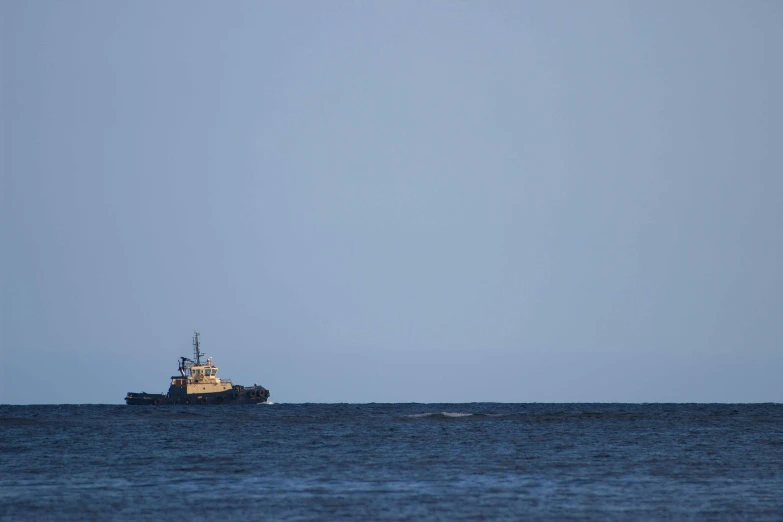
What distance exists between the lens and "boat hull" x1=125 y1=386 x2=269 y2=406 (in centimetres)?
13688

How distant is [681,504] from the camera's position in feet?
104

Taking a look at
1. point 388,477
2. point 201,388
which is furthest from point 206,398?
point 388,477

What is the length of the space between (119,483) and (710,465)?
82.6 feet

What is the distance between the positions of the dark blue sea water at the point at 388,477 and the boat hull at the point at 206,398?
68752 mm

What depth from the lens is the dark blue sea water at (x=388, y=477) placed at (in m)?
30.6

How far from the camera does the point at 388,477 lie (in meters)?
39.4

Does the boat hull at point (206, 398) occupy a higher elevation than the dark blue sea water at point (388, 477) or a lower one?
higher

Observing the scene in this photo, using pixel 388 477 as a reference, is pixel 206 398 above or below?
above

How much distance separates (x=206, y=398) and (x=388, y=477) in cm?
10109

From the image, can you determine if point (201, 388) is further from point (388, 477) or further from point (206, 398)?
point (388, 477)

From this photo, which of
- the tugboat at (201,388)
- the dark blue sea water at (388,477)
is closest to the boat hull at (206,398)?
the tugboat at (201,388)

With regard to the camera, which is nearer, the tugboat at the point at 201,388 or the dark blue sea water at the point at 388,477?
the dark blue sea water at the point at 388,477

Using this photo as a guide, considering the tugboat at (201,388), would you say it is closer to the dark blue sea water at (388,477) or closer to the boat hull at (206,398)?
the boat hull at (206,398)

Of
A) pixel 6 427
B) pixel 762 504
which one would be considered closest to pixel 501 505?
pixel 762 504
